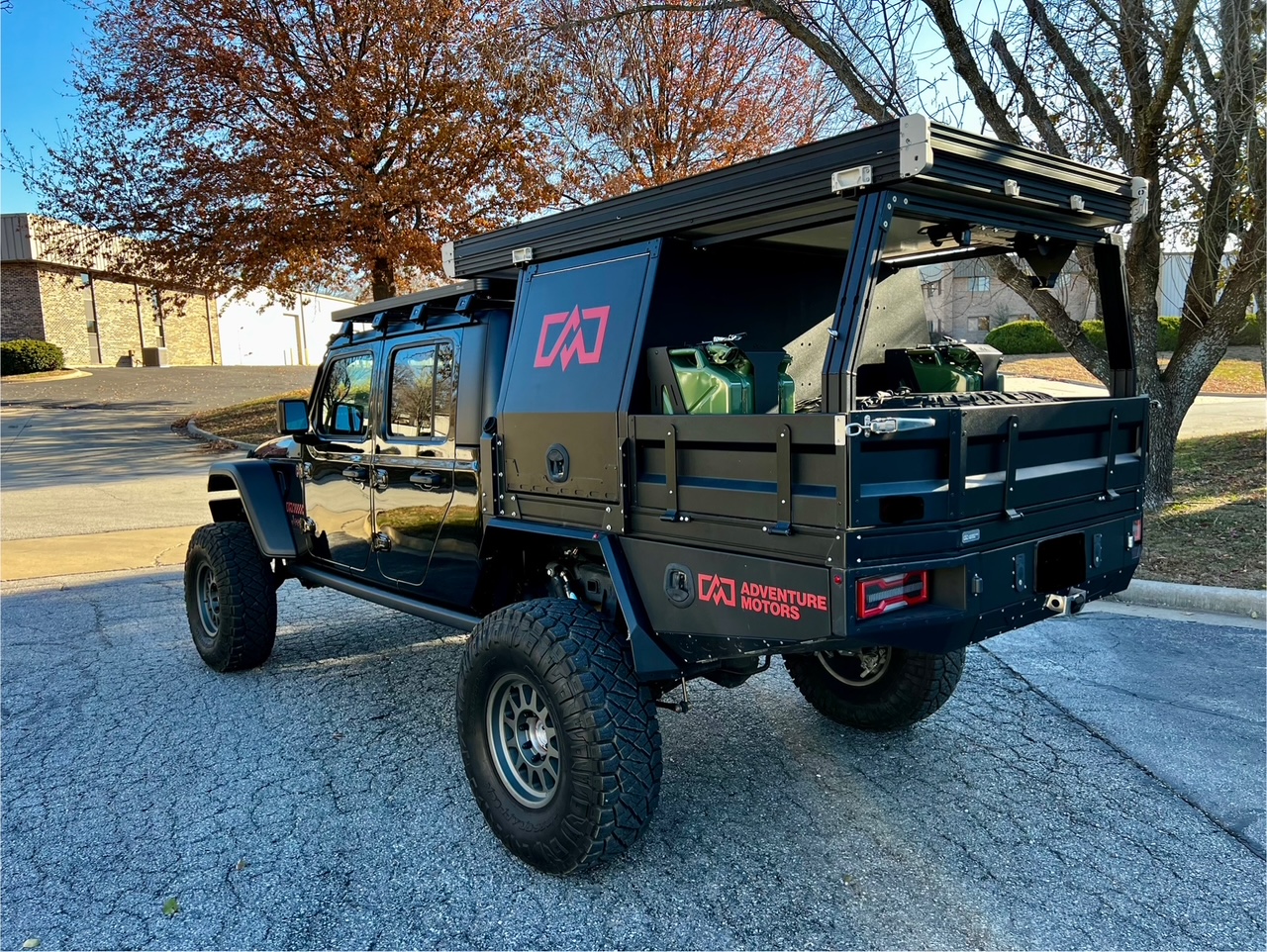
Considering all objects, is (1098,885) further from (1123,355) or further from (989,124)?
(989,124)

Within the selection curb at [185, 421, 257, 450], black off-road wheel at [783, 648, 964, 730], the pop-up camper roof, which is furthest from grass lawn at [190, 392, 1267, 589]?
curb at [185, 421, 257, 450]

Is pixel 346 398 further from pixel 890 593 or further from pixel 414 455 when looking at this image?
pixel 890 593

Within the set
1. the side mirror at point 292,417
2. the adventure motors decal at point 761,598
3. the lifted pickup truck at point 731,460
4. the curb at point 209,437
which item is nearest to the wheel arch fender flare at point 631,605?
the lifted pickup truck at point 731,460

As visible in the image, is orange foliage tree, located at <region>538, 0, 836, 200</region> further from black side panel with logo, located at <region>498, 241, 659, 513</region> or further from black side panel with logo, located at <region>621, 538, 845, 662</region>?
black side panel with logo, located at <region>621, 538, 845, 662</region>

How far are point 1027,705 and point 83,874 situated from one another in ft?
13.6

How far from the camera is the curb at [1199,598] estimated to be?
19.1 feet

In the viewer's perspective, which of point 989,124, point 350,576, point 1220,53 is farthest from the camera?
point 989,124

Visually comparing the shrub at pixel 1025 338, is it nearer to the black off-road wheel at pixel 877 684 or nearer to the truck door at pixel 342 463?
the black off-road wheel at pixel 877 684

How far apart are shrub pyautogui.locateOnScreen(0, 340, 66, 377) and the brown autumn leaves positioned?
15806 mm

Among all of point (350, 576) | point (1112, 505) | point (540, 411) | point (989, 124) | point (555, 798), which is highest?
point (989, 124)

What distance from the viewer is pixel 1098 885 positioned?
2.91 metres

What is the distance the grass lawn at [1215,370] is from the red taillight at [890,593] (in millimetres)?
17768

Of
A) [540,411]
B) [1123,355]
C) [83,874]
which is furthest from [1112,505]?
[83,874]

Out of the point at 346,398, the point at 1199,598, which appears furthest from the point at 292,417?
the point at 1199,598
